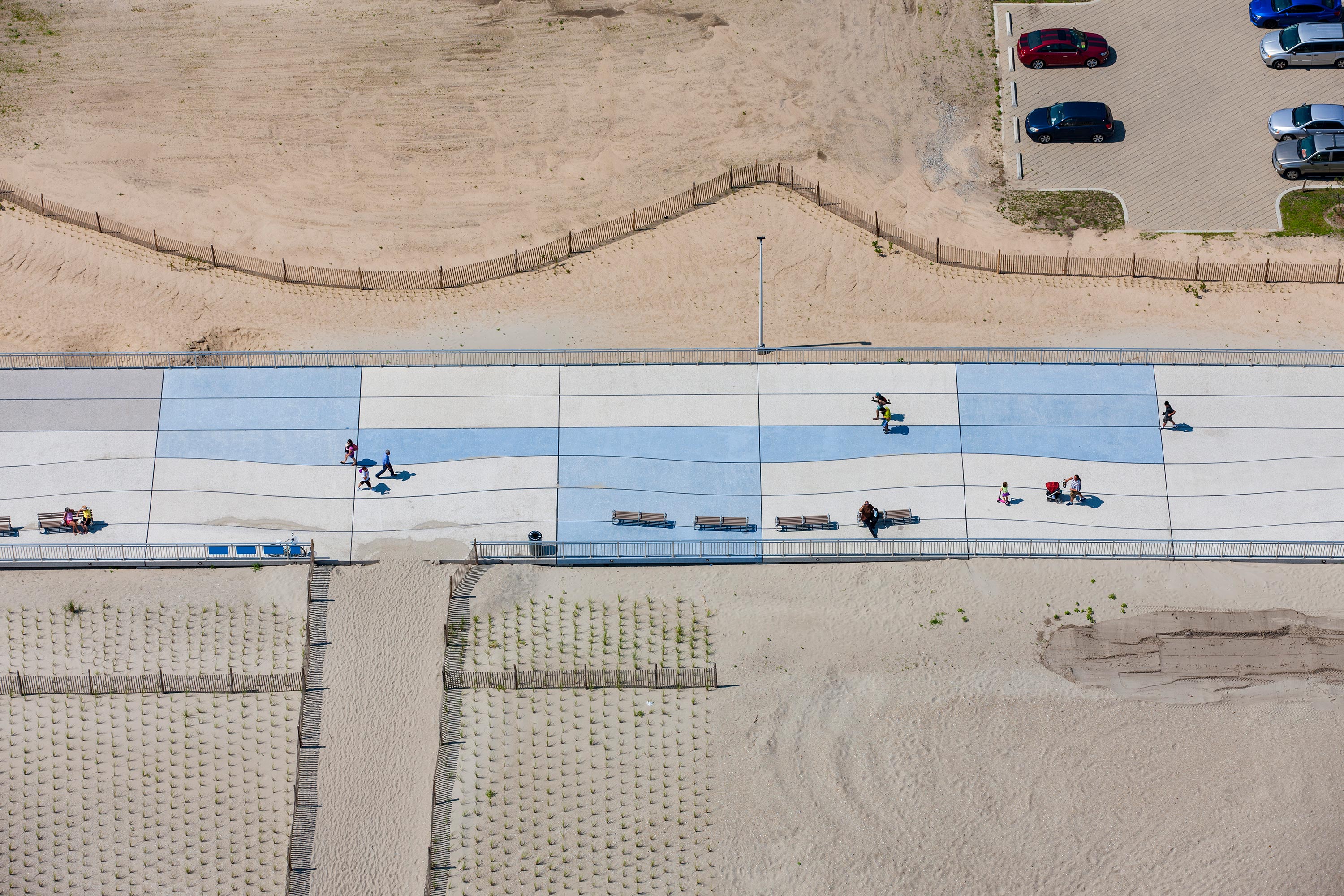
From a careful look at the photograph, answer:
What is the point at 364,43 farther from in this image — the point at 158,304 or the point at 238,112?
the point at 158,304

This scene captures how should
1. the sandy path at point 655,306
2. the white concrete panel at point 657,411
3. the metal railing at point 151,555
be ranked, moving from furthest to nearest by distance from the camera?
1. the sandy path at point 655,306
2. the white concrete panel at point 657,411
3. the metal railing at point 151,555

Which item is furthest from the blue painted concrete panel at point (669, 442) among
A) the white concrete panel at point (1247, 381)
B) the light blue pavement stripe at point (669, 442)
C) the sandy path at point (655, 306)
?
the white concrete panel at point (1247, 381)

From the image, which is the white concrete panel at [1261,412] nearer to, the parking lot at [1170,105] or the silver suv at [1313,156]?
the parking lot at [1170,105]

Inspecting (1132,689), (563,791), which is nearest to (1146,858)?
(1132,689)

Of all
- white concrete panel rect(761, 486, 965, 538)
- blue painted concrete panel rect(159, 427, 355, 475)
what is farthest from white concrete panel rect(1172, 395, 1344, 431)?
blue painted concrete panel rect(159, 427, 355, 475)

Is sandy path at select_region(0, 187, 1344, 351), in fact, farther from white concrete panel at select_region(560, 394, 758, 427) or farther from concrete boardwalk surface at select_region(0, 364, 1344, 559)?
white concrete panel at select_region(560, 394, 758, 427)

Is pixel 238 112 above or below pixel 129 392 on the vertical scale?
above
